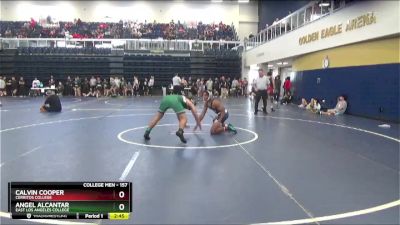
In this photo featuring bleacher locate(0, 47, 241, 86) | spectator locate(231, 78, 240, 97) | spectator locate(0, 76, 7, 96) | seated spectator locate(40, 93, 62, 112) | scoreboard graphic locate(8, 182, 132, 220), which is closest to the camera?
scoreboard graphic locate(8, 182, 132, 220)

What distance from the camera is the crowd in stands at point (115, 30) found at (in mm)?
34125

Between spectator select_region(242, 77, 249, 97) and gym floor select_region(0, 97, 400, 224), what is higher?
spectator select_region(242, 77, 249, 97)

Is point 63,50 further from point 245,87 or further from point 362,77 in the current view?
point 362,77

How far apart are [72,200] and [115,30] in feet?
113

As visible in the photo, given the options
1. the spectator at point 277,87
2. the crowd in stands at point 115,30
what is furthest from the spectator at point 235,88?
the spectator at point 277,87

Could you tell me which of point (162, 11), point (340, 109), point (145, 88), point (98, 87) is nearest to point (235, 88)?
point (145, 88)

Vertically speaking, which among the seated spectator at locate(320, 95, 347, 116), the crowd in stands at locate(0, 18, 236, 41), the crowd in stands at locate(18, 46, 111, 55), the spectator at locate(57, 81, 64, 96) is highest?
the crowd in stands at locate(0, 18, 236, 41)

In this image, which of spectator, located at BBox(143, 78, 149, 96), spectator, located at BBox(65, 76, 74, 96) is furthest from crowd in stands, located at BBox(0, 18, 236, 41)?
spectator, located at BBox(143, 78, 149, 96)

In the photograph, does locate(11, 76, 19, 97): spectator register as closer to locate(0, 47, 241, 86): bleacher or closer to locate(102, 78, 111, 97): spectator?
locate(0, 47, 241, 86): bleacher

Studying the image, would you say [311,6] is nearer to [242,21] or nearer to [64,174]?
[64,174]

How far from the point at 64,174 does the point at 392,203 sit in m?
4.62

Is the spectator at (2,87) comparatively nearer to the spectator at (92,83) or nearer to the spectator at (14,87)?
the spectator at (14,87)

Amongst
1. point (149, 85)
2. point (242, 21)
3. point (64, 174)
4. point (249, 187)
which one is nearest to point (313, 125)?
point (249, 187)

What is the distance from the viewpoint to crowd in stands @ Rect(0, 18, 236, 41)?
34.1m
